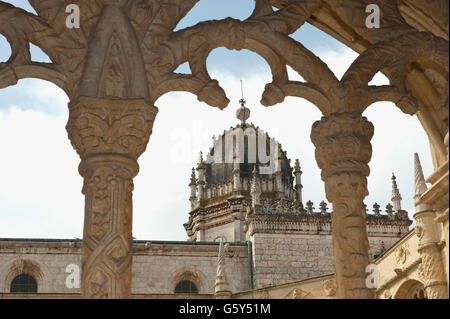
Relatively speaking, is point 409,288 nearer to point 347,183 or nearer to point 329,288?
point 329,288

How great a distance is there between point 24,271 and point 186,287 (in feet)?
19.5

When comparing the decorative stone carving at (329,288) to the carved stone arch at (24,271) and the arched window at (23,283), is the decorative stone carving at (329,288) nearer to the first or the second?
the carved stone arch at (24,271)

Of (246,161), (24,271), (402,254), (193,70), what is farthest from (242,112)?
(193,70)

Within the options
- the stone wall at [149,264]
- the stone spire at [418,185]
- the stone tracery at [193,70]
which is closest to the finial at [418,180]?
the stone spire at [418,185]

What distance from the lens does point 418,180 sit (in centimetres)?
1437

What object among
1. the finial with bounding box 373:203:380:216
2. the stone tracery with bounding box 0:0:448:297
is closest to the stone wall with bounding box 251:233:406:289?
the finial with bounding box 373:203:380:216

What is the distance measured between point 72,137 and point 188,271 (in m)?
21.7

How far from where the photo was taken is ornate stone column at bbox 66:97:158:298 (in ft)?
16.8

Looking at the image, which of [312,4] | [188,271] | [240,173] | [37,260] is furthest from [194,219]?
[312,4]

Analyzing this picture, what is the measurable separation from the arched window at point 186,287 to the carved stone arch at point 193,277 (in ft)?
0.38

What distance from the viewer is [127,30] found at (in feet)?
19.1

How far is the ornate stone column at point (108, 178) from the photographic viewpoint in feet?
16.8

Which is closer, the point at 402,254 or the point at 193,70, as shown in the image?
the point at 193,70

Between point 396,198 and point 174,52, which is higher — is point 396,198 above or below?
above
